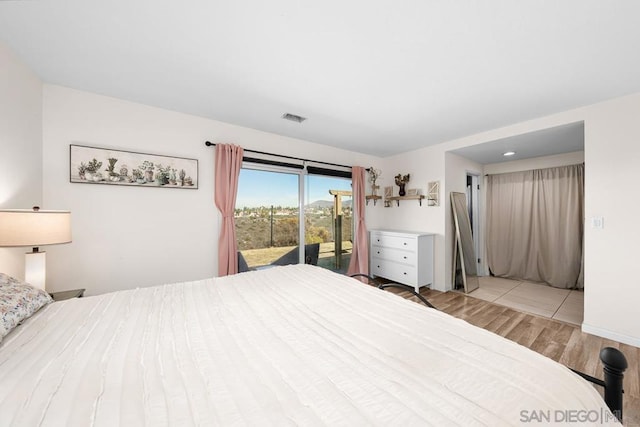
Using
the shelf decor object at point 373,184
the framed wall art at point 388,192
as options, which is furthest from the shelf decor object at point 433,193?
the shelf decor object at point 373,184

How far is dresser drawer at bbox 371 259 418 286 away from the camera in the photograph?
365 cm

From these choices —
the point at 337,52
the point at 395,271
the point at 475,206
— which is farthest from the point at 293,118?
the point at 475,206

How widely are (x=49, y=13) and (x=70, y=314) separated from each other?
177 centimetres

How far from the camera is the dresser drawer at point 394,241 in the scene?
3652 mm

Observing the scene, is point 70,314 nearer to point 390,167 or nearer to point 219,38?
point 219,38

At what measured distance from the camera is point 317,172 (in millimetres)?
3734

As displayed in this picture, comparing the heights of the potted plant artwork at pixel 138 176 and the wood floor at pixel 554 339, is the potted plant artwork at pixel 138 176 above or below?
above

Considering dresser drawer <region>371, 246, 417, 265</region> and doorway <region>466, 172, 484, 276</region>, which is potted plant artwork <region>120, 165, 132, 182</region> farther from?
doorway <region>466, 172, 484, 276</region>

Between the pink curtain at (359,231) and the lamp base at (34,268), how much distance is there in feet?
11.9

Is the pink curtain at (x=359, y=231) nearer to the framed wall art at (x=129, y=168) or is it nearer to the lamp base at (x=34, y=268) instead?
the framed wall art at (x=129, y=168)

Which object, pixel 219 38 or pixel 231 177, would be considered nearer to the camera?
pixel 219 38

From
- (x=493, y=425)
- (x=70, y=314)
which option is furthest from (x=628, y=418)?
(x=70, y=314)

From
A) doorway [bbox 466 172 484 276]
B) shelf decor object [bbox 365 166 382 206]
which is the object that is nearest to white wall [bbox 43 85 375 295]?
shelf decor object [bbox 365 166 382 206]

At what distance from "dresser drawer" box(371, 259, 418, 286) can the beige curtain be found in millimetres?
2275
